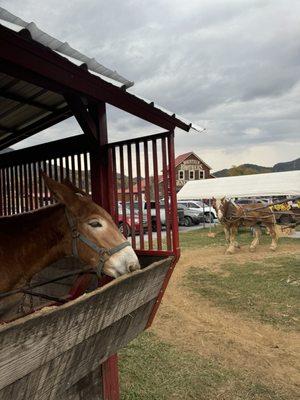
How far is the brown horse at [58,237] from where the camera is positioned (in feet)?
8.82

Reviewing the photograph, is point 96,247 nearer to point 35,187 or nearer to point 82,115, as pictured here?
point 82,115

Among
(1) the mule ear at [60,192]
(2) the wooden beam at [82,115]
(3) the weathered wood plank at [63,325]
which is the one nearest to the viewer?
(3) the weathered wood plank at [63,325]

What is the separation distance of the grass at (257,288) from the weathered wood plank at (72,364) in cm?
399

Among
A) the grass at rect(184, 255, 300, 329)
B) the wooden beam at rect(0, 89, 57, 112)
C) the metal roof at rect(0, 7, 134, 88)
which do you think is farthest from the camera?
the grass at rect(184, 255, 300, 329)

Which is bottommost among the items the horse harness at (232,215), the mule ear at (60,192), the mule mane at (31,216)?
the horse harness at (232,215)

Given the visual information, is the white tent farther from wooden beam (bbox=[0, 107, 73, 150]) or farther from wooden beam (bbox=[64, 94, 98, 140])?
wooden beam (bbox=[64, 94, 98, 140])

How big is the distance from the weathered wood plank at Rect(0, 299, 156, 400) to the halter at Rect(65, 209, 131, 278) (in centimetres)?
43

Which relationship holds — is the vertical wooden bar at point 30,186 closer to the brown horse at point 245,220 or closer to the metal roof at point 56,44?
the metal roof at point 56,44

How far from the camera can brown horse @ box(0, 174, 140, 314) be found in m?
2.69

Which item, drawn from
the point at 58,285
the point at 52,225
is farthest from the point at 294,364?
the point at 52,225

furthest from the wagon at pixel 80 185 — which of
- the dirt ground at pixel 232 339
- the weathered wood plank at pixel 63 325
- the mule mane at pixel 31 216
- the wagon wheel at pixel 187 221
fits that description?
the wagon wheel at pixel 187 221

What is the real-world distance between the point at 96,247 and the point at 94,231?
0.12 m

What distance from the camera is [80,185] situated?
4.14 metres

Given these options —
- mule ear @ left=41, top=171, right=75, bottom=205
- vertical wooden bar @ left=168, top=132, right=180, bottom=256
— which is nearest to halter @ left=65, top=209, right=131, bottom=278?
mule ear @ left=41, top=171, right=75, bottom=205
